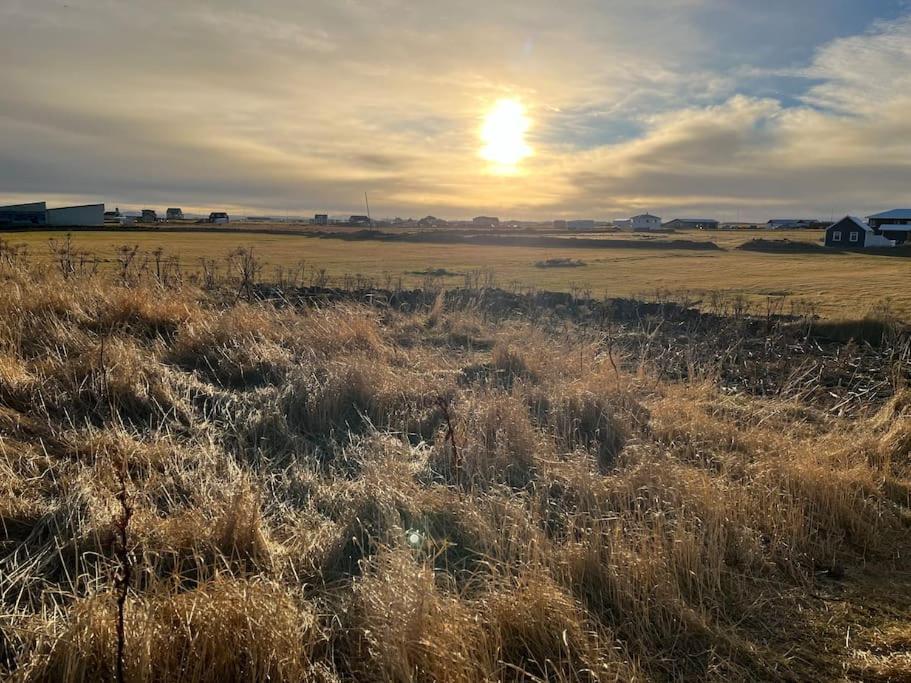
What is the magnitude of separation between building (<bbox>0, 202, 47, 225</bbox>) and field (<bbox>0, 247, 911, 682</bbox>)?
321 feet

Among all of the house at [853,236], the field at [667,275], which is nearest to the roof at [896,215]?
the house at [853,236]

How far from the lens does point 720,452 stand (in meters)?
6.32

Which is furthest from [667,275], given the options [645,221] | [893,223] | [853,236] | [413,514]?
[645,221]

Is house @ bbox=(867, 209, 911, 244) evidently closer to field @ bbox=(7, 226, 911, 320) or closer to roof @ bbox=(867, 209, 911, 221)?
roof @ bbox=(867, 209, 911, 221)

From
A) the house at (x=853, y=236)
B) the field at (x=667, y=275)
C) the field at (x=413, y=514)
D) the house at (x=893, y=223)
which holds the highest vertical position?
the house at (x=893, y=223)

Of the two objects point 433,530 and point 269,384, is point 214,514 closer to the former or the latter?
point 433,530

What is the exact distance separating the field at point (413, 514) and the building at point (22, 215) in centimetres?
9787

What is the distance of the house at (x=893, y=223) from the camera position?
88.2 metres

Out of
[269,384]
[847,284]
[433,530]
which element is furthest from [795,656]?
[847,284]

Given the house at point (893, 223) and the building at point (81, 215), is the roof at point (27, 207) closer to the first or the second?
the building at point (81, 215)

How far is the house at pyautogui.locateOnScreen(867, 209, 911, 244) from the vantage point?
88.2 metres

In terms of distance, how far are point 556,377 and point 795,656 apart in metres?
5.40

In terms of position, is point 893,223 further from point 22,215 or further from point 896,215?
point 22,215

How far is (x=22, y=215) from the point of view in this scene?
91.1 m
